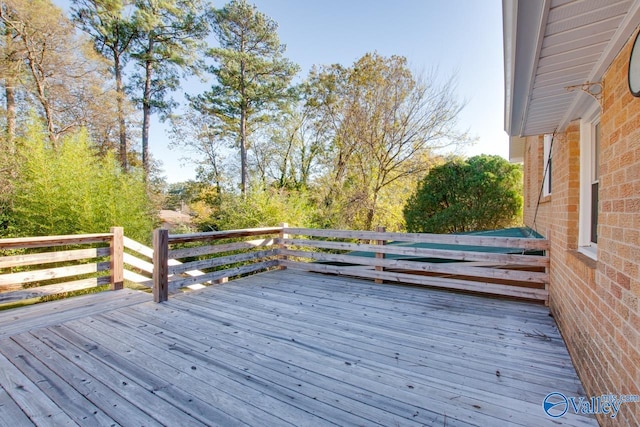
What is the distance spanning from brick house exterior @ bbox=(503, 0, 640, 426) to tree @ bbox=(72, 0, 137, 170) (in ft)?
39.8

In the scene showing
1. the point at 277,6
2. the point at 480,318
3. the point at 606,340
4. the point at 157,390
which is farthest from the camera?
the point at 277,6

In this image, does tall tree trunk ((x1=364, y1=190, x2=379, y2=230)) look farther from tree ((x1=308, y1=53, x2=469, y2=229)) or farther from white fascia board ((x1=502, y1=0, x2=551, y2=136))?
white fascia board ((x1=502, y1=0, x2=551, y2=136))

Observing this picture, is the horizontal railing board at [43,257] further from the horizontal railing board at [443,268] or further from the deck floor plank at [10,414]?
the horizontal railing board at [443,268]

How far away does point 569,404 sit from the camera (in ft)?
5.71

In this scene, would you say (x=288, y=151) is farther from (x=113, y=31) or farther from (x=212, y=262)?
(x=212, y=262)

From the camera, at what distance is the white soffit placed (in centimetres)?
125

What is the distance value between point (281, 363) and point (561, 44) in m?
2.61

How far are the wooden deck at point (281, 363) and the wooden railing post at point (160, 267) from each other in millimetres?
148

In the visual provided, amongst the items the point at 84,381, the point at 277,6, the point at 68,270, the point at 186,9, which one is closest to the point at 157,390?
the point at 84,381

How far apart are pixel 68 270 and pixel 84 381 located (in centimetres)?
243

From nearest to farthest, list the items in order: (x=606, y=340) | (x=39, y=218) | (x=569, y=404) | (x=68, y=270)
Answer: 1. (x=606, y=340)
2. (x=569, y=404)
3. (x=68, y=270)
4. (x=39, y=218)

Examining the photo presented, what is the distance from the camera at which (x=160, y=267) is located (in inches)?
147

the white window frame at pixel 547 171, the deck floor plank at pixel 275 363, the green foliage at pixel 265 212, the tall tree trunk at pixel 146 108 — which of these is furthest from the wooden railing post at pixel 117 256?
the tall tree trunk at pixel 146 108

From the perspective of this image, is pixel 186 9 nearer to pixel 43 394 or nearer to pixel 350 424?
pixel 43 394
